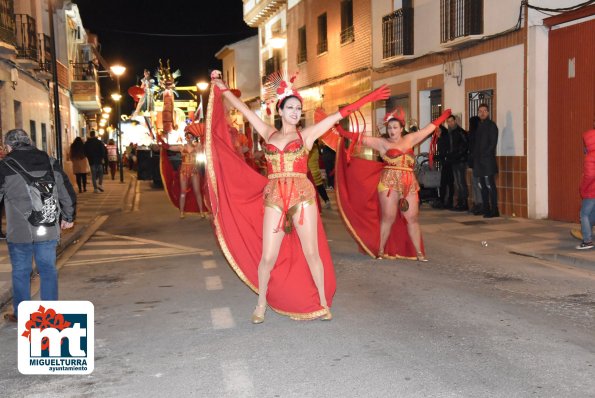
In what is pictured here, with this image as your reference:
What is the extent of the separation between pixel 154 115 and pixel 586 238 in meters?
20.3

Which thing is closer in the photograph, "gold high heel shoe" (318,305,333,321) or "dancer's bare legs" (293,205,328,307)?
"dancer's bare legs" (293,205,328,307)

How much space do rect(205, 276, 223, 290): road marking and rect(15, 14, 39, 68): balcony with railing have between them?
45.6ft

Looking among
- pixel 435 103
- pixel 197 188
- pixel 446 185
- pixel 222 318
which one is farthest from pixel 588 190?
pixel 435 103

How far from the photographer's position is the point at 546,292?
7176 mm

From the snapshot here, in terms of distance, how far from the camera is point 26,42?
21047 mm

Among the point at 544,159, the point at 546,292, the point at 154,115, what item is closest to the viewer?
the point at 546,292

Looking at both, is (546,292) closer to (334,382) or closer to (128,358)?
(334,382)

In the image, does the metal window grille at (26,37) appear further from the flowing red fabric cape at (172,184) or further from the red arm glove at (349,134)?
the red arm glove at (349,134)

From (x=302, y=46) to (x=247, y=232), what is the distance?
75.1 ft

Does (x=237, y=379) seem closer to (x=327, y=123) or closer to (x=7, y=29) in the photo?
(x=327, y=123)

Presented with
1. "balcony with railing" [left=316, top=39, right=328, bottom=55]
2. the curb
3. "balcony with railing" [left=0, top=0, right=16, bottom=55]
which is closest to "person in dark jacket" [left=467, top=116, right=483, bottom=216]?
the curb

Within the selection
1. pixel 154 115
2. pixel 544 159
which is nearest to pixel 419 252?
pixel 544 159

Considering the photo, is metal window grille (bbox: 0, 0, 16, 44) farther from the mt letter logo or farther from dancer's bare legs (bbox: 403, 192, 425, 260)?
the mt letter logo

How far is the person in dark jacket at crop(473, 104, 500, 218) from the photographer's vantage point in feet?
44.1
